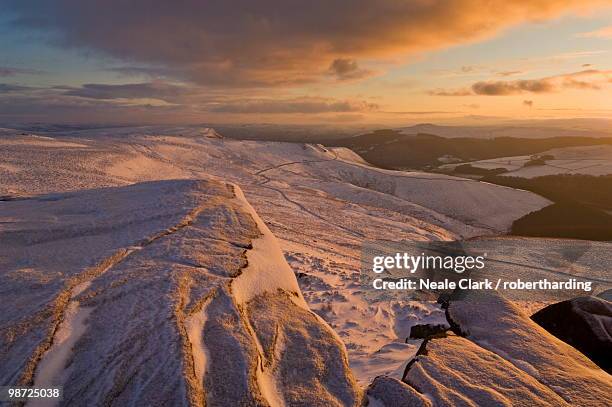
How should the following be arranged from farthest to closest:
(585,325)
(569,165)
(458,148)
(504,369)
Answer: (458,148) < (569,165) < (585,325) < (504,369)

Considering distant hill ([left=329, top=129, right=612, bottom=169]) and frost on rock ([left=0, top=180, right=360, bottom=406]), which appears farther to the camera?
distant hill ([left=329, top=129, right=612, bottom=169])

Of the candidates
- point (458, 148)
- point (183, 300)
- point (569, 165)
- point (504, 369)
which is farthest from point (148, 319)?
point (458, 148)

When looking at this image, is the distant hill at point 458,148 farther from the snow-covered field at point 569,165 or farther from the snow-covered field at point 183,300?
the snow-covered field at point 183,300

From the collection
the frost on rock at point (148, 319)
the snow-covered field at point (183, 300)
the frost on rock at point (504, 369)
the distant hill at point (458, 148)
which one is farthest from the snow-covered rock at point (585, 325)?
the distant hill at point (458, 148)

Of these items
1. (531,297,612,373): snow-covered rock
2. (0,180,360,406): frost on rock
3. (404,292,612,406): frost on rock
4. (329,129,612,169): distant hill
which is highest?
(329,129,612,169): distant hill

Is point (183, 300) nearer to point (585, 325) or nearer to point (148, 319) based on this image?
point (148, 319)

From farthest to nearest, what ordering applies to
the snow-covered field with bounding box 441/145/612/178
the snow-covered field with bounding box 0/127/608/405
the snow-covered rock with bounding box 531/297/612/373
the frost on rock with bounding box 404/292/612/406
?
the snow-covered field with bounding box 441/145/612/178 < the snow-covered rock with bounding box 531/297/612/373 < the frost on rock with bounding box 404/292/612/406 < the snow-covered field with bounding box 0/127/608/405

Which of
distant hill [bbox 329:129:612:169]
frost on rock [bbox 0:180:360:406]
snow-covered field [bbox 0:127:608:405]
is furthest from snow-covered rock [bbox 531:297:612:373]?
distant hill [bbox 329:129:612:169]

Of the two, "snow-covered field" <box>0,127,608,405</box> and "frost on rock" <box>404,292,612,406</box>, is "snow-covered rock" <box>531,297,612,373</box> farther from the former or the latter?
"snow-covered field" <box>0,127,608,405</box>
